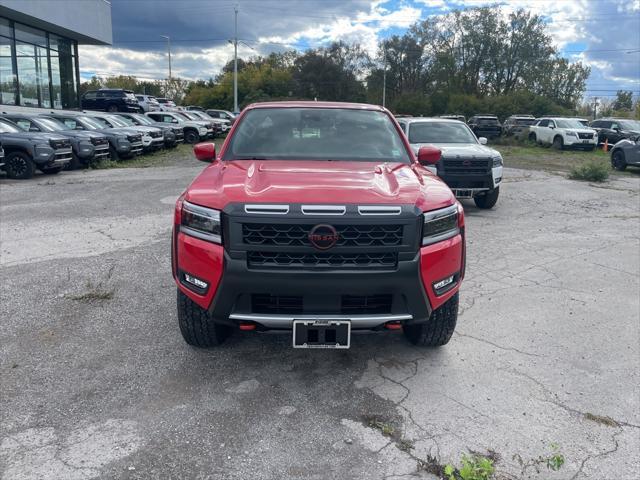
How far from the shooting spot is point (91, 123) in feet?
61.7

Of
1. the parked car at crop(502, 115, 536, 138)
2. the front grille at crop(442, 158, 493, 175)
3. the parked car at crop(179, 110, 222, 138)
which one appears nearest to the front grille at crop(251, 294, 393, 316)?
the front grille at crop(442, 158, 493, 175)

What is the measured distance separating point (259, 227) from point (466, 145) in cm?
821

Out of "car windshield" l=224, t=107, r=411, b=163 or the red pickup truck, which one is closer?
the red pickup truck

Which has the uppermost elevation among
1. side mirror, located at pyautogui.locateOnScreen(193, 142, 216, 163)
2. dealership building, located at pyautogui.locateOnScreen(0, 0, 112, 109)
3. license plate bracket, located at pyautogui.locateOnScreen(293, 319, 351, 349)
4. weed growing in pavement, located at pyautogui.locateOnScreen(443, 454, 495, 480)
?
dealership building, located at pyautogui.locateOnScreen(0, 0, 112, 109)

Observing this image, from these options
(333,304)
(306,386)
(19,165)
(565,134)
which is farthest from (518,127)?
(333,304)

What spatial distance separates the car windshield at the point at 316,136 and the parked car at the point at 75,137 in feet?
41.4

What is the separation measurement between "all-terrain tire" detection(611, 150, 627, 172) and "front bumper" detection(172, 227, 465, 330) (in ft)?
60.3

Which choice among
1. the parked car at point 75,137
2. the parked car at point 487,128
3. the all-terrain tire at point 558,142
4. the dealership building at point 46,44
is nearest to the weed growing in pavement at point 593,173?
the all-terrain tire at point 558,142

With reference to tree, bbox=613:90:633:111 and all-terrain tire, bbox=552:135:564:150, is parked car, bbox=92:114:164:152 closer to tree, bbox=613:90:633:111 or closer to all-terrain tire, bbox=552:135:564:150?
all-terrain tire, bbox=552:135:564:150

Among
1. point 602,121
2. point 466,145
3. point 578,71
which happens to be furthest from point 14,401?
point 578,71

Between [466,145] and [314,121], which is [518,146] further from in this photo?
[314,121]

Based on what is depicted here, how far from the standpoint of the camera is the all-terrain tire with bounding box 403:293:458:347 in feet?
12.4

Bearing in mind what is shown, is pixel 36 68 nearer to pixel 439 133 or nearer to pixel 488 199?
pixel 439 133

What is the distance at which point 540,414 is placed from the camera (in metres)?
3.28
